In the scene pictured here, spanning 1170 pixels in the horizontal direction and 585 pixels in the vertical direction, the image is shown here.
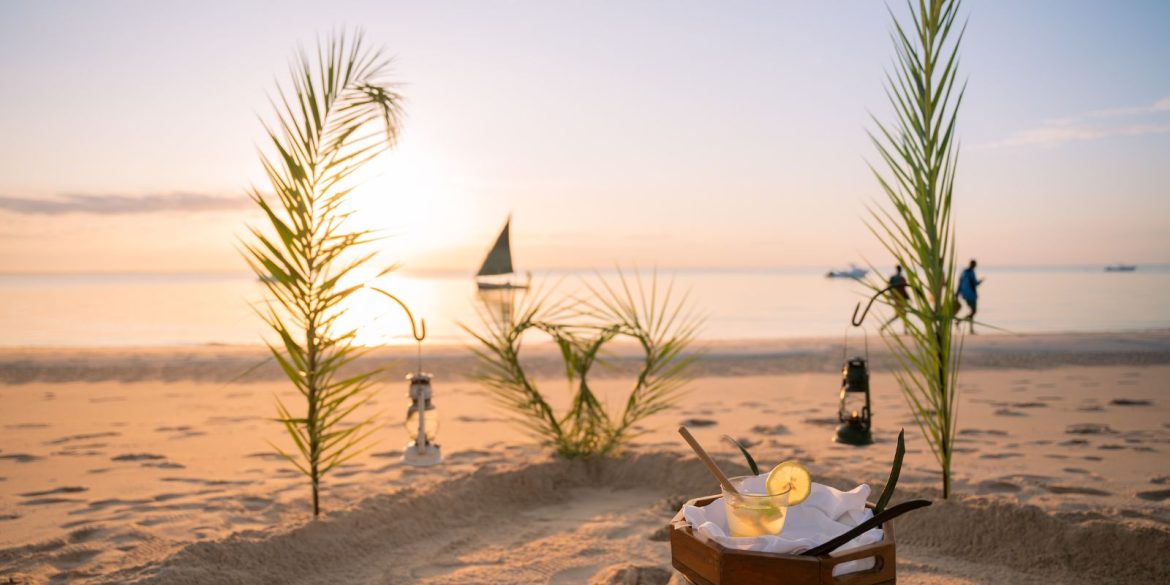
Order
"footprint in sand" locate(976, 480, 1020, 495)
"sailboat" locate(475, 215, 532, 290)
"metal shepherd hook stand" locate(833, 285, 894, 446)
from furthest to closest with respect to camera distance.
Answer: "sailboat" locate(475, 215, 532, 290) < "footprint in sand" locate(976, 480, 1020, 495) < "metal shepherd hook stand" locate(833, 285, 894, 446)

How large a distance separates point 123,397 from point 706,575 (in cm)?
958

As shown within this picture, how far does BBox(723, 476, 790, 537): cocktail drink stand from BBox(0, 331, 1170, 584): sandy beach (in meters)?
1.39

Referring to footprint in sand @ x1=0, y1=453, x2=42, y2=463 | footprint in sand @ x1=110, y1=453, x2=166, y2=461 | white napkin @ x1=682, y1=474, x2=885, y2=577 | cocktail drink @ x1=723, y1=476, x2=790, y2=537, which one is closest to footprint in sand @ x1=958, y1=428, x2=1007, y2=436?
white napkin @ x1=682, y1=474, x2=885, y2=577

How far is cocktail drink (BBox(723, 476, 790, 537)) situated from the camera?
203 centimetres

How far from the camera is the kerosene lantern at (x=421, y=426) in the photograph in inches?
160

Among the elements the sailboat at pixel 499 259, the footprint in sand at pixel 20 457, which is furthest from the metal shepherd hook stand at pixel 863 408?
the sailboat at pixel 499 259

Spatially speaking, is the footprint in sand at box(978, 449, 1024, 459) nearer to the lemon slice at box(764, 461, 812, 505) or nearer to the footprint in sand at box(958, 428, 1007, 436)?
the footprint in sand at box(958, 428, 1007, 436)

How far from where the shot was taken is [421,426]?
405 cm

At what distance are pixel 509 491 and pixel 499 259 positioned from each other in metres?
43.2

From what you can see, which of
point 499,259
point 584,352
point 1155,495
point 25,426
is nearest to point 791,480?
point 584,352

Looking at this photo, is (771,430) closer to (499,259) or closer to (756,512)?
(756,512)

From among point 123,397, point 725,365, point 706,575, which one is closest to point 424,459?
point 706,575

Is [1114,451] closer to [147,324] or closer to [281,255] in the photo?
[281,255]

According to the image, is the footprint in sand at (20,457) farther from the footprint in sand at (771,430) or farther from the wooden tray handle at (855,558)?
the wooden tray handle at (855,558)
